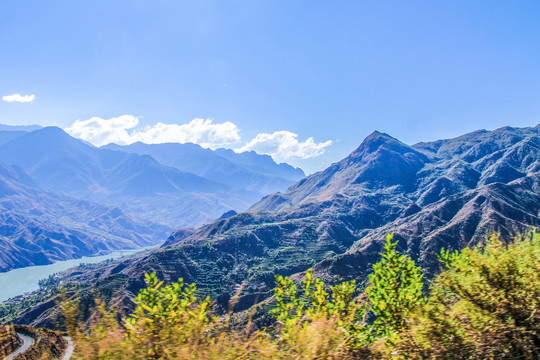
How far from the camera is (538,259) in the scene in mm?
5496

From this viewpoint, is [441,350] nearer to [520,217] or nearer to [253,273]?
[253,273]

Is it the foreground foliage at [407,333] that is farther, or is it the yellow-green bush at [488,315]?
the yellow-green bush at [488,315]

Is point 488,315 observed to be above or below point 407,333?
above

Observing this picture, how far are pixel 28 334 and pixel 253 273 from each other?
123459 mm

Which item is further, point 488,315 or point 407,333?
point 488,315

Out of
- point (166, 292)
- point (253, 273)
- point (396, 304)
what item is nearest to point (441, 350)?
point (396, 304)

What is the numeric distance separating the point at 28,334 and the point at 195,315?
7206 centimetres

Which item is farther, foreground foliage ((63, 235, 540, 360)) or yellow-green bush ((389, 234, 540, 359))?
yellow-green bush ((389, 234, 540, 359))

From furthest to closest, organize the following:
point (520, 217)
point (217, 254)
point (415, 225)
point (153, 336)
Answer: point (217, 254) → point (415, 225) → point (520, 217) → point (153, 336)

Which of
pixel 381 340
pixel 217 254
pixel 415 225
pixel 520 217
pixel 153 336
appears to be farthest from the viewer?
pixel 217 254

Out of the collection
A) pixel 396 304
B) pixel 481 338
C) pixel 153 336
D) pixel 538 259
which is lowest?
pixel 396 304

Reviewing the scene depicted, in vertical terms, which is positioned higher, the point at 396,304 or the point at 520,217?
the point at 396,304

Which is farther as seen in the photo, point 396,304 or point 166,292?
point 396,304

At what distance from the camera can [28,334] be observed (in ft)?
185
